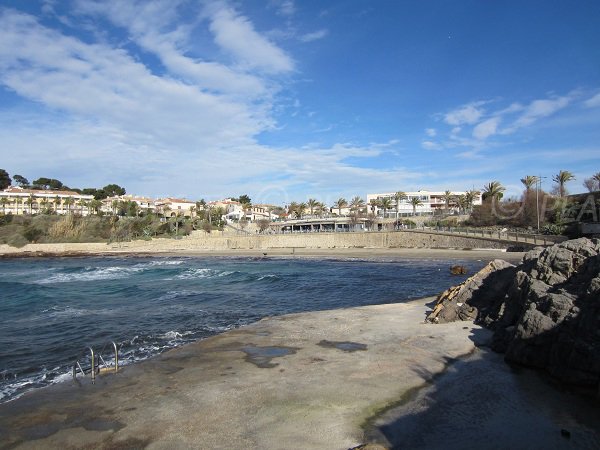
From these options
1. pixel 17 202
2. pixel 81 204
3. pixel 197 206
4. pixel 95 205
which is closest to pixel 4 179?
pixel 17 202

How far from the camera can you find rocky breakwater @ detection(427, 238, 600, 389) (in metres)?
8.09

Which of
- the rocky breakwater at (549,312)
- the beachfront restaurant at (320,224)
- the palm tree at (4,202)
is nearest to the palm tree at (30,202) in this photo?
the palm tree at (4,202)

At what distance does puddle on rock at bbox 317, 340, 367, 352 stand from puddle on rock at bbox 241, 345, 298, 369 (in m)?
0.98

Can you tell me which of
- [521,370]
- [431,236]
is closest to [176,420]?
[521,370]

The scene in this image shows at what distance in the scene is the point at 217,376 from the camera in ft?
29.5

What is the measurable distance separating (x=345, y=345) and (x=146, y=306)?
13.5 metres

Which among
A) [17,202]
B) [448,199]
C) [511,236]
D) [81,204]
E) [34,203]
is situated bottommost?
[511,236]

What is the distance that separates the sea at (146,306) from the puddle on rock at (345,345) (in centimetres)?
496

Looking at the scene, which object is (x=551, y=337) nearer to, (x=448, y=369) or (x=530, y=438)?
(x=448, y=369)

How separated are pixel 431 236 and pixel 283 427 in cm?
5765

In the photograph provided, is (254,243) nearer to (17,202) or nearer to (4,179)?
(17,202)

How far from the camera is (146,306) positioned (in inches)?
834

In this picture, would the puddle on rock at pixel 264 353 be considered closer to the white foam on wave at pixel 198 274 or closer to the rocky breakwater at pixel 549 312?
the rocky breakwater at pixel 549 312

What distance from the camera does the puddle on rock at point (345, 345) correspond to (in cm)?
1095
